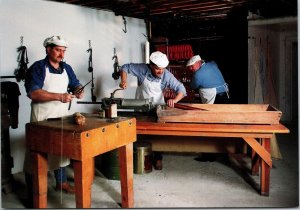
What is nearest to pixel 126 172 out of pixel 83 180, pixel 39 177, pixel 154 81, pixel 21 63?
pixel 83 180

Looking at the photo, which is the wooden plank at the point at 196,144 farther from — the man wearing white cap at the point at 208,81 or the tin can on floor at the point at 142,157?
the man wearing white cap at the point at 208,81

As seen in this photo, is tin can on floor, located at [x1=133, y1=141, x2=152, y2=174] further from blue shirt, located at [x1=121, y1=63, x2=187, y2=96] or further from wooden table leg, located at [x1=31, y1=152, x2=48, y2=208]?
wooden table leg, located at [x1=31, y1=152, x2=48, y2=208]

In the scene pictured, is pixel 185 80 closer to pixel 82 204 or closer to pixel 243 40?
pixel 243 40

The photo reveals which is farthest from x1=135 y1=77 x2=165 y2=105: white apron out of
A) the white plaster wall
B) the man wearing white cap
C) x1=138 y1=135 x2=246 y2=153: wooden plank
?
the white plaster wall

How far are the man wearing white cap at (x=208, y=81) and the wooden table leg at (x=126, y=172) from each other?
2.78 meters

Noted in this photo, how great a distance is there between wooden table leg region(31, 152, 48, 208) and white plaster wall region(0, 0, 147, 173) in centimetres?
188

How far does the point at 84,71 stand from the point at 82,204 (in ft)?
12.1

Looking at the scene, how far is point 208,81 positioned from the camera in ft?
19.0

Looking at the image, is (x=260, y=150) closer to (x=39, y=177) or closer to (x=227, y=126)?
(x=227, y=126)

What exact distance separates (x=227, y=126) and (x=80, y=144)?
187 centimetres

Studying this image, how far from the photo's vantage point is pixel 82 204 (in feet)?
9.14

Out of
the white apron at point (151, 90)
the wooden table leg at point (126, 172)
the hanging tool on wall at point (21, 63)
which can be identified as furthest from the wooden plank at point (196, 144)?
the hanging tool on wall at point (21, 63)

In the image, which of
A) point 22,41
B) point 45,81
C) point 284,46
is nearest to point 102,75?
point 22,41

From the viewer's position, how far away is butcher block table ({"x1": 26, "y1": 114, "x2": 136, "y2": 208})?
271 cm
